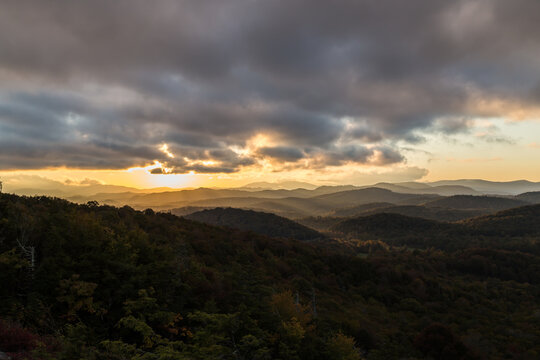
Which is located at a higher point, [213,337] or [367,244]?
[213,337]

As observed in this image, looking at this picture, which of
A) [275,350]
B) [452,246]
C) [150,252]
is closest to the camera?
[275,350]

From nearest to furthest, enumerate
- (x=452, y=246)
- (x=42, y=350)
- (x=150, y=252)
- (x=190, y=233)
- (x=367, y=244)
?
(x=42, y=350)
(x=150, y=252)
(x=190, y=233)
(x=452, y=246)
(x=367, y=244)

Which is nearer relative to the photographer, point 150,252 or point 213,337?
point 213,337

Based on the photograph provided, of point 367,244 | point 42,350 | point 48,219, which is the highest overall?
point 48,219

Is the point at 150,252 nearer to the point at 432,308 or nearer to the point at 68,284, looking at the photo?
the point at 68,284

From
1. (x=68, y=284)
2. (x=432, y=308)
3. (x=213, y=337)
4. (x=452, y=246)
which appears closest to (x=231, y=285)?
(x=213, y=337)

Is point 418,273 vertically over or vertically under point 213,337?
under

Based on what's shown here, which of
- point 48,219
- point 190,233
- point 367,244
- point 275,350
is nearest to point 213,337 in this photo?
point 275,350

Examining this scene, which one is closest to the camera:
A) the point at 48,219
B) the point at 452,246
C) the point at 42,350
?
the point at 42,350

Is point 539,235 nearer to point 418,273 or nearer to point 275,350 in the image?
point 418,273
